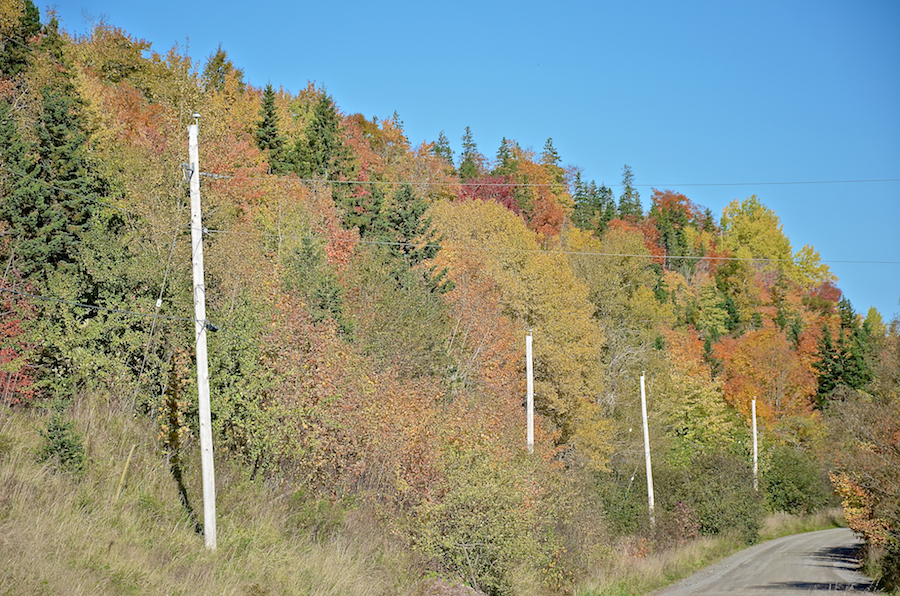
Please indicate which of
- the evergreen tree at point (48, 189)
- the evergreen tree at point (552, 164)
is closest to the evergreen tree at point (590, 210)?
the evergreen tree at point (552, 164)

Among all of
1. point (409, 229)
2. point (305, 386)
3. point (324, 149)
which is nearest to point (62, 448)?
point (305, 386)

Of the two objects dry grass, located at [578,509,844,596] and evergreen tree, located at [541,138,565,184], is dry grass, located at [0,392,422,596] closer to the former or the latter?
dry grass, located at [578,509,844,596]

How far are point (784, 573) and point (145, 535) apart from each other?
78.3 feet

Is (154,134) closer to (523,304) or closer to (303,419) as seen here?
(523,304)

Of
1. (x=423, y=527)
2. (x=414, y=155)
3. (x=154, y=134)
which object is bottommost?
(x=423, y=527)

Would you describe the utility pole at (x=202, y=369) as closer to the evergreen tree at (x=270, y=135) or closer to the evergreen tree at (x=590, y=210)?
the evergreen tree at (x=270, y=135)

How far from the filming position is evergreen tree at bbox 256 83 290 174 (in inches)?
1951

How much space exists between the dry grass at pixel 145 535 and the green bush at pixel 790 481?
42050 millimetres

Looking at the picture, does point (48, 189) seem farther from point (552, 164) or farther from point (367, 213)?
point (552, 164)

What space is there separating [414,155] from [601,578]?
166 feet

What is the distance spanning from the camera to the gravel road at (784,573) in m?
24.8

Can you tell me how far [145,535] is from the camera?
13.6 m

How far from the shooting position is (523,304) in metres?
44.8

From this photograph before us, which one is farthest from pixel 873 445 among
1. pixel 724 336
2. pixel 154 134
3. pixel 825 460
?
pixel 724 336
